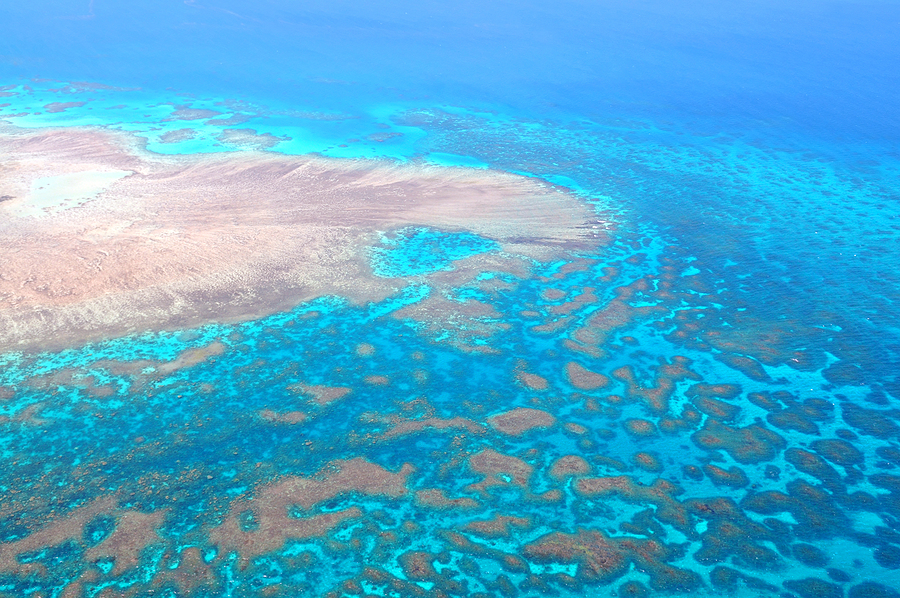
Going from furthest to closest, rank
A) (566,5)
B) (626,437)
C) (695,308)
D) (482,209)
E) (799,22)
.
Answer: (566,5), (799,22), (482,209), (695,308), (626,437)

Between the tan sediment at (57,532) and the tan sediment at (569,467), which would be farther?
the tan sediment at (569,467)

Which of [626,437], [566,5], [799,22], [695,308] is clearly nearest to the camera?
[626,437]

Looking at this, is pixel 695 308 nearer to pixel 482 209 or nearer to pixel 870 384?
pixel 870 384

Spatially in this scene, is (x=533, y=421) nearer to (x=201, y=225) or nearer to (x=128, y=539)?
(x=128, y=539)

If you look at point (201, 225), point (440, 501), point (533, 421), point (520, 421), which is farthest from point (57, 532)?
point (201, 225)

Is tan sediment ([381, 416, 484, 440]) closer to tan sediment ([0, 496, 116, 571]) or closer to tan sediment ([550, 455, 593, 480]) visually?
tan sediment ([550, 455, 593, 480])

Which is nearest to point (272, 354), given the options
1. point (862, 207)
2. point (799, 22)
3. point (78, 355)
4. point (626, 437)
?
point (78, 355)

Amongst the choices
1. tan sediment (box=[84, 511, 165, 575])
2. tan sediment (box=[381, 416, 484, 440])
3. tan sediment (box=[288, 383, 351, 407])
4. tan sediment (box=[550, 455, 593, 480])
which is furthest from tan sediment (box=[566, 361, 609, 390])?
tan sediment (box=[84, 511, 165, 575])

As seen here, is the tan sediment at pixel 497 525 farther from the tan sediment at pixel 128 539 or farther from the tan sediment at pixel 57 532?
the tan sediment at pixel 57 532

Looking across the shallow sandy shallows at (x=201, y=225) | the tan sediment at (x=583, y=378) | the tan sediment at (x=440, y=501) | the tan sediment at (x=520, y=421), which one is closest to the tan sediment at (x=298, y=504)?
the tan sediment at (x=440, y=501)
